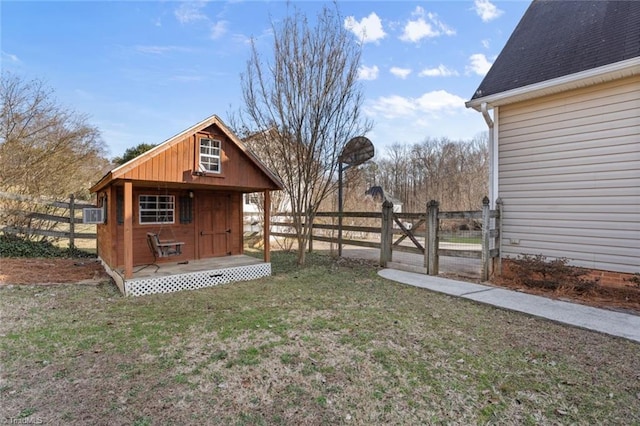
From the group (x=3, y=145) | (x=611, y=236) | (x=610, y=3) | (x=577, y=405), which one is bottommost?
(x=577, y=405)

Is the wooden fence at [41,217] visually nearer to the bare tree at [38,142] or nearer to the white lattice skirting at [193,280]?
the bare tree at [38,142]

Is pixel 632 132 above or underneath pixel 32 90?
underneath

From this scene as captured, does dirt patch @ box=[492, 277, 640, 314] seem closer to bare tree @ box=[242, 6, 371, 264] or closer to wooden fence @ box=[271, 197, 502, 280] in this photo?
wooden fence @ box=[271, 197, 502, 280]

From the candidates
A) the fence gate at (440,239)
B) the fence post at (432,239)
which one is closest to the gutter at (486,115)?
the fence gate at (440,239)

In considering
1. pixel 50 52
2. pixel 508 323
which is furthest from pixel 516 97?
pixel 50 52

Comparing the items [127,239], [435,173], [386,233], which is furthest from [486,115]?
[435,173]

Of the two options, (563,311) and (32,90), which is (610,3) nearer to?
(563,311)

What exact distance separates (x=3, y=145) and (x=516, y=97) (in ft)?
45.7

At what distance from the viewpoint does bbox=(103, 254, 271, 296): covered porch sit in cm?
605

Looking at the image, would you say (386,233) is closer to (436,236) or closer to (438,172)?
(436,236)

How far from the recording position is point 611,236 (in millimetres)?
5684

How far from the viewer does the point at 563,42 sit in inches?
265

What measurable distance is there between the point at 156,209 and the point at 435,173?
29902 mm

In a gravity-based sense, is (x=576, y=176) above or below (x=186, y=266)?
above
